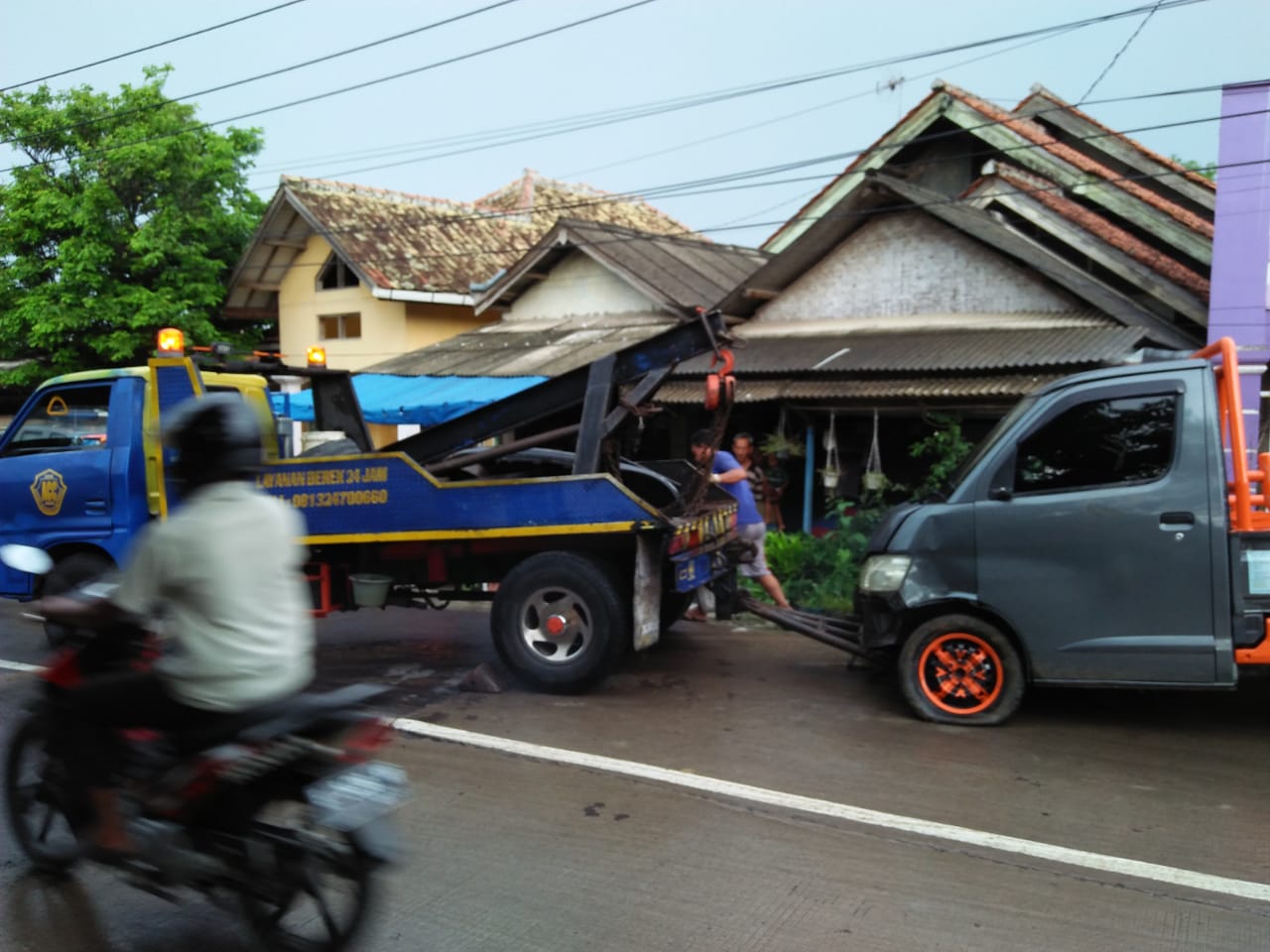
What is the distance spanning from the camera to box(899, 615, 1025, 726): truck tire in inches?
237

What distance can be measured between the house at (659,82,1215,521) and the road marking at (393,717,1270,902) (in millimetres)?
6450

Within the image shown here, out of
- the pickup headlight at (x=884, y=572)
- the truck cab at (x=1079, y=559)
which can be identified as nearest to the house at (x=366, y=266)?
the pickup headlight at (x=884, y=572)

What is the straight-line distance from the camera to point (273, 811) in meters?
3.25

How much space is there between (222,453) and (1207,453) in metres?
4.98

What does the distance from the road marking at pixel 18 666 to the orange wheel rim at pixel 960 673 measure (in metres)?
6.01

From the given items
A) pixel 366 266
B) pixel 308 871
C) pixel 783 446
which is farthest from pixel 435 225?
pixel 308 871

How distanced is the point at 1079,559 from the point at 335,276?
1875 cm

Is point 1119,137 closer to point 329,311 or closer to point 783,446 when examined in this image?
point 783,446

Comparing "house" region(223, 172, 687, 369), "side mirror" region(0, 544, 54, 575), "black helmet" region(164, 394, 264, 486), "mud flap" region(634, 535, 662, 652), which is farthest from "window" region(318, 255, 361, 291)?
"black helmet" region(164, 394, 264, 486)

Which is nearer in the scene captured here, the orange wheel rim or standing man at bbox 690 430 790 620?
the orange wheel rim

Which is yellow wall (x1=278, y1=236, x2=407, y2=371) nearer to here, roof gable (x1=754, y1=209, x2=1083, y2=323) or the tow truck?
roof gable (x1=754, y1=209, x2=1083, y2=323)

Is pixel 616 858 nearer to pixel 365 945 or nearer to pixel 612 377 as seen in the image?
pixel 365 945

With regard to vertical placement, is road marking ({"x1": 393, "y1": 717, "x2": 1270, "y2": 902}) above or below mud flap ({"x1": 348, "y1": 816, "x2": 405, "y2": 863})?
below

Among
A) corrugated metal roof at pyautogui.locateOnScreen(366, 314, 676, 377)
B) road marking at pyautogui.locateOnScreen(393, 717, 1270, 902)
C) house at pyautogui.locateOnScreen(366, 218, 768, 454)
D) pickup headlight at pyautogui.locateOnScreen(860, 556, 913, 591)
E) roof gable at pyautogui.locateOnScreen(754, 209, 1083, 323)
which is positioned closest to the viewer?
road marking at pyautogui.locateOnScreen(393, 717, 1270, 902)
